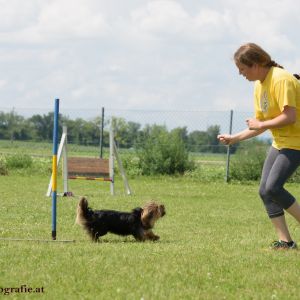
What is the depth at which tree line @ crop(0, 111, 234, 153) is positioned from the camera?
20.9 m

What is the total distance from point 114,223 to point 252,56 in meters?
2.44

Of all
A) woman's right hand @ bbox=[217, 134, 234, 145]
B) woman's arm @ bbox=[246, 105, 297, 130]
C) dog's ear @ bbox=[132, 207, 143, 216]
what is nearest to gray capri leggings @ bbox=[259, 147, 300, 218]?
woman's arm @ bbox=[246, 105, 297, 130]

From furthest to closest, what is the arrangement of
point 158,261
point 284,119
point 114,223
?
point 114,223, point 284,119, point 158,261

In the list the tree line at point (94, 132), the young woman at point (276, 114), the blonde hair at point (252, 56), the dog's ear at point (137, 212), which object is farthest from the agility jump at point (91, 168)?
the blonde hair at point (252, 56)

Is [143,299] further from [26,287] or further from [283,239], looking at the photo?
[283,239]

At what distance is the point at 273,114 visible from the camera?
6.14 metres

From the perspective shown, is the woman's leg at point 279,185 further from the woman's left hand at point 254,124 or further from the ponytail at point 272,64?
the ponytail at point 272,64

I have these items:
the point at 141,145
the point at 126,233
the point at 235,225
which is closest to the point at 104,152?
the point at 141,145

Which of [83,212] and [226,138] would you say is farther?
[83,212]

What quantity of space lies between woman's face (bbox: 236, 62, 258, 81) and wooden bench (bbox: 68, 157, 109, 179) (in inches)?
325

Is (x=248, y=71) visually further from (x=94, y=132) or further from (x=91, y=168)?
(x=94, y=132)

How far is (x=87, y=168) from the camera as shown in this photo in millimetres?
14352

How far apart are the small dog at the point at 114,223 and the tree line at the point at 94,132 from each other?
12.9m

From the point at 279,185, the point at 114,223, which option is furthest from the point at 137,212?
the point at 279,185
